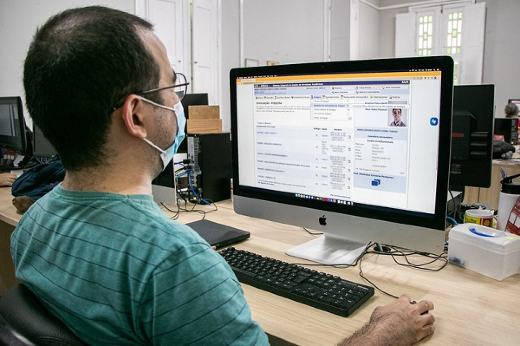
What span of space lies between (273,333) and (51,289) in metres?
0.42

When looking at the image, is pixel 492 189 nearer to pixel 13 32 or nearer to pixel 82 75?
pixel 82 75

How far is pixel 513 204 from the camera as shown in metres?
1.34

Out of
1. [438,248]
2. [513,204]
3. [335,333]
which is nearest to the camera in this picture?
[335,333]

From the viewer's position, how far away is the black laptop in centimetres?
139

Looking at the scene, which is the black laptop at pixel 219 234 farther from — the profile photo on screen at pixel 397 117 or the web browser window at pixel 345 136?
the profile photo on screen at pixel 397 117

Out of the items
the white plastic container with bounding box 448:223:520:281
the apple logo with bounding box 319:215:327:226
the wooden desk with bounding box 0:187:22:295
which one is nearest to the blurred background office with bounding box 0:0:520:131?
Result: the wooden desk with bounding box 0:187:22:295

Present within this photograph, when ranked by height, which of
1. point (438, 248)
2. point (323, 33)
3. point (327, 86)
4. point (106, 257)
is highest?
point (323, 33)

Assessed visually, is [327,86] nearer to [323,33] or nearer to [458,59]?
[323,33]

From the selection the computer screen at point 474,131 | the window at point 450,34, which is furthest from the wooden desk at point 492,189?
the window at point 450,34

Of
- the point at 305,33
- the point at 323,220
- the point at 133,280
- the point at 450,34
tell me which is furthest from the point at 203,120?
the point at 450,34

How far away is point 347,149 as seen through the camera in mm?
1207

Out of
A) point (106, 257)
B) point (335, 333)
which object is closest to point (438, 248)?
point (335, 333)

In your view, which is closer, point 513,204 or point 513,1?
point 513,204

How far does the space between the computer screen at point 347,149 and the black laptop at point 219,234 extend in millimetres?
82
